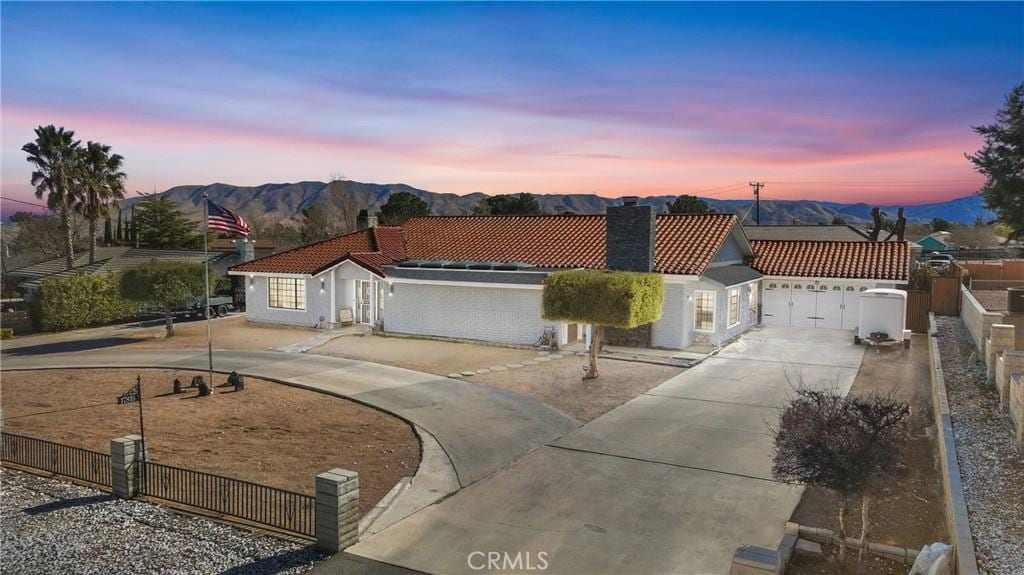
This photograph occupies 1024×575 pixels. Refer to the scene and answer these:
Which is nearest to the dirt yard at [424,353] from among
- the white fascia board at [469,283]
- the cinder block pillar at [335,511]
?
the white fascia board at [469,283]

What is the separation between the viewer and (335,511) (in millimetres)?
8594

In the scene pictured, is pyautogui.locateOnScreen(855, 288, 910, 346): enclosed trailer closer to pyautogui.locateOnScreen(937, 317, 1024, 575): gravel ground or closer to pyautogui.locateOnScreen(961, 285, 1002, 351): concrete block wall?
pyautogui.locateOnScreen(961, 285, 1002, 351): concrete block wall

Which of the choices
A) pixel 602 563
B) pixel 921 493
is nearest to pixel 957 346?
pixel 921 493

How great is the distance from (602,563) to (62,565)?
22.3ft

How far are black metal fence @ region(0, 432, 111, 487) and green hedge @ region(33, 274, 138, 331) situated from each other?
18152 millimetres

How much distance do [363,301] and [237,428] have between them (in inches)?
570

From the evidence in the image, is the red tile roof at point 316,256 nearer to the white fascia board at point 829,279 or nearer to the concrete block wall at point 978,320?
the white fascia board at point 829,279

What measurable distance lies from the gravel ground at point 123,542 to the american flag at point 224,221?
11.1 meters

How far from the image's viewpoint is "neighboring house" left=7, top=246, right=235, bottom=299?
35.7m

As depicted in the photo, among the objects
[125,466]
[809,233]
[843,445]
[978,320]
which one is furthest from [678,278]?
[809,233]

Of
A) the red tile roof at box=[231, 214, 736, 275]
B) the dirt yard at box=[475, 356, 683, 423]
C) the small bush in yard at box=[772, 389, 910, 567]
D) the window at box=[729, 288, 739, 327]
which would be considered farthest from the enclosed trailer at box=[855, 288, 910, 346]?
the small bush in yard at box=[772, 389, 910, 567]

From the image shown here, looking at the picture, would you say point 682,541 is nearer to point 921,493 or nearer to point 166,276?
point 921,493

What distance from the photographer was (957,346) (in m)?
20.4

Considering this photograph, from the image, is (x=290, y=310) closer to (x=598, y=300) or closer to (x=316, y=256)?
(x=316, y=256)
